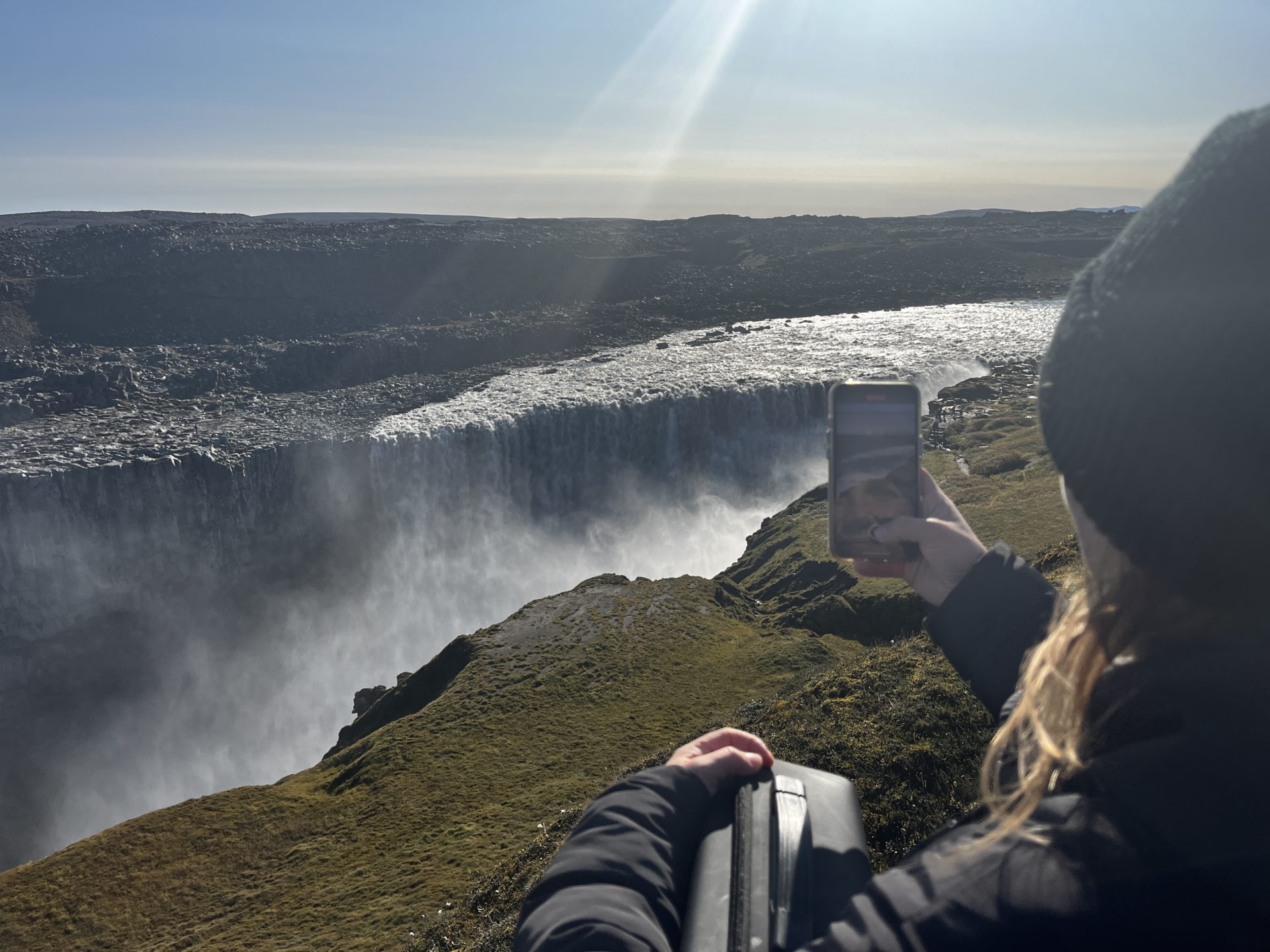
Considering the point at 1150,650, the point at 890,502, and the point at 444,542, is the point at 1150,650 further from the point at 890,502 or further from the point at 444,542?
the point at 444,542

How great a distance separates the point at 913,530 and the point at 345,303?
87.7m

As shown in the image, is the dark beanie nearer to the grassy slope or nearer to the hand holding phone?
the hand holding phone

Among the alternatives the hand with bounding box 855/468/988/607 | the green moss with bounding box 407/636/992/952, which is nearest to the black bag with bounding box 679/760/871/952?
the hand with bounding box 855/468/988/607

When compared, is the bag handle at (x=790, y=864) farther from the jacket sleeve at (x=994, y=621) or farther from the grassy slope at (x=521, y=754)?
the grassy slope at (x=521, y=754)

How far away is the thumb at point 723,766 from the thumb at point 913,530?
1.18 metres

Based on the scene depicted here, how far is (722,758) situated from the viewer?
9.48ft

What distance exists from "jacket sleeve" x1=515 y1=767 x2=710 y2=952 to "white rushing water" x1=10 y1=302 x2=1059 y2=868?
126 ft

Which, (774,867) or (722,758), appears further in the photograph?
(722,758)

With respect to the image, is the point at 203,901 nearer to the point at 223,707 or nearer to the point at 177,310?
the point at 223,707

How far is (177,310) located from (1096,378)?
88.1 metres

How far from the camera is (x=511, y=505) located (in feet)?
152

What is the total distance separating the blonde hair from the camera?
1.60m

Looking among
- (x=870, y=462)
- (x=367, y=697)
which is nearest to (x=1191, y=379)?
(x=870, y=462)

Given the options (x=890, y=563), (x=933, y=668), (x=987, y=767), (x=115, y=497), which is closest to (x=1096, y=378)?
(x=987, y=767)
